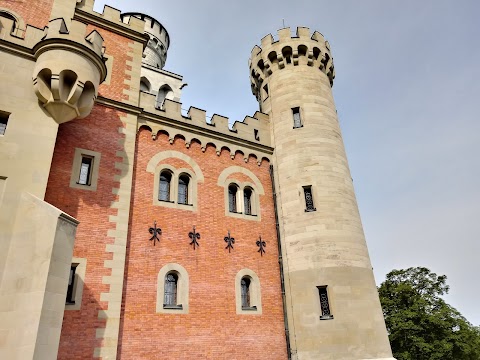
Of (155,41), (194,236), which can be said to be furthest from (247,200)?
(155,41)

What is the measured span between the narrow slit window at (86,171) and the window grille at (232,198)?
5.52 m

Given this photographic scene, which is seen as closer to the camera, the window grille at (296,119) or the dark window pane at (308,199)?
the dark window pane at (308,199)

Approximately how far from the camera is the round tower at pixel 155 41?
25.7 meters

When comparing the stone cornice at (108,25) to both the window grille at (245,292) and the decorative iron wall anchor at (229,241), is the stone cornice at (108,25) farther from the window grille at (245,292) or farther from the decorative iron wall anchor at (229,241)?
the window grille at (245,292)

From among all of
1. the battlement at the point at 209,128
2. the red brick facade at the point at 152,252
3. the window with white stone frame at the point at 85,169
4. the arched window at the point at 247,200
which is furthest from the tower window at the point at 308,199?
the window with white stone frame at the point at 85,169

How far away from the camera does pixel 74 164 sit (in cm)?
1109

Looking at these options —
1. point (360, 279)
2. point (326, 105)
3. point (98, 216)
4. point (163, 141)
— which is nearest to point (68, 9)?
point (163, 141)

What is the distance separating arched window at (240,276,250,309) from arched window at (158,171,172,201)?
4242 mm

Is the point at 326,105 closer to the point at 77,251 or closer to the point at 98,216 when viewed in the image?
the point at 98,216

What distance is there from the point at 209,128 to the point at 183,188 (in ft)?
9.96

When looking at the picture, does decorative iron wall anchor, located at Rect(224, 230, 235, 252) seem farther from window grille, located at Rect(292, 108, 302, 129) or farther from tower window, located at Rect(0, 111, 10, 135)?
tower window, located at Rect(0, 111, 10, 135)

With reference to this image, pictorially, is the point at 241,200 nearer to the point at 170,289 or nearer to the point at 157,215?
the point at 157,215

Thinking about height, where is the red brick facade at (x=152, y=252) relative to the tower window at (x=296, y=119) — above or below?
below

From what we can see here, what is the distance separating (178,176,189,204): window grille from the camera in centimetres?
1327
